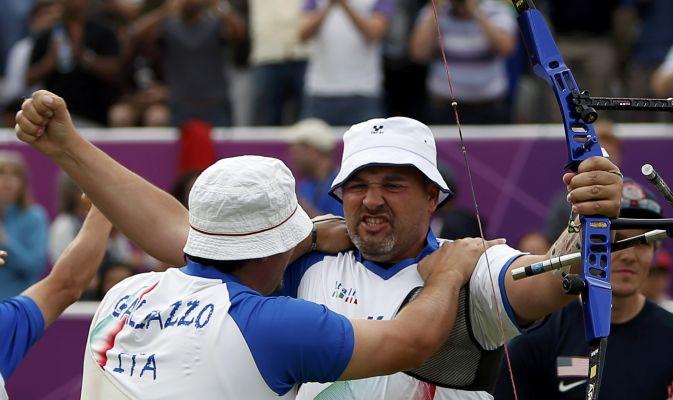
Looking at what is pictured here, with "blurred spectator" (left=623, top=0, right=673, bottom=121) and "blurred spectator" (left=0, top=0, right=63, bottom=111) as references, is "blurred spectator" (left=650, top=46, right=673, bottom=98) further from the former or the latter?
"blurred spectator" (left=0, top=0, right=63, bottom=111)

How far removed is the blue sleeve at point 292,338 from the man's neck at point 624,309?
1.64m

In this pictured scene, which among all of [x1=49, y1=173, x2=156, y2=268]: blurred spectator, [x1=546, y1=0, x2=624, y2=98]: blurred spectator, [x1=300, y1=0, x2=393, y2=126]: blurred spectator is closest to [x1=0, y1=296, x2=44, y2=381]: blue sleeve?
[x1=49, y1=173, x2=156, y2=268]: blurred spectator

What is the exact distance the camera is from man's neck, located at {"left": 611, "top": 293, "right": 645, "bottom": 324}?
5.16 m

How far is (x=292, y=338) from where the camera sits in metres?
3.78

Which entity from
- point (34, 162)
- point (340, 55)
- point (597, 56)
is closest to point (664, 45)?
point (597, 56)

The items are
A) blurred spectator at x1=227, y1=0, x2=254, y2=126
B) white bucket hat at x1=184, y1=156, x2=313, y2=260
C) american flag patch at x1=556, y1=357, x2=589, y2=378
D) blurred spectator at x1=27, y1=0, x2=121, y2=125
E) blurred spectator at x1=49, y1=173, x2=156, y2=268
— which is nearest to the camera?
white bucket hat at x1=184, y1=156, x2=313, y2=260

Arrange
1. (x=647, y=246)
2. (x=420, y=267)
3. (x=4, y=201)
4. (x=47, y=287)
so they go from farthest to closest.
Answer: (x=4, y=201) < (x=647, y=246) < (x=47, y=287) < (x=420, y=267)

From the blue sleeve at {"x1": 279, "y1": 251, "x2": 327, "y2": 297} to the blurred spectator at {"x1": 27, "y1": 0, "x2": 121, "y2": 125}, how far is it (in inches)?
241

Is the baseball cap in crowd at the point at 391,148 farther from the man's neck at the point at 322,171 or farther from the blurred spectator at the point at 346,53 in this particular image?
the blurred spectator at the point at 346,53

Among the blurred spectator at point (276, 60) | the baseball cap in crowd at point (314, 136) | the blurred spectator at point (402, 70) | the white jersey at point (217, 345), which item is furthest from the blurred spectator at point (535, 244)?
the white jersey at point (217, 345)

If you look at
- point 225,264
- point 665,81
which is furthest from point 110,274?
point 225,264

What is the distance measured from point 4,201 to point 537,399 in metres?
5.14

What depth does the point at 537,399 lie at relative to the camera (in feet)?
17.0

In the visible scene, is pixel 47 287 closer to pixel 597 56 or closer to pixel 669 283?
pixel 669 283
